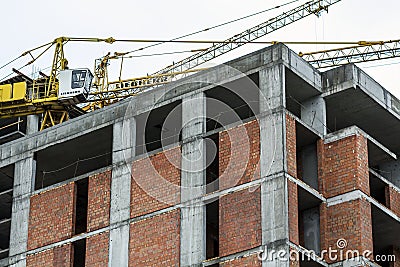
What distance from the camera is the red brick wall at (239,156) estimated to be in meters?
37.3

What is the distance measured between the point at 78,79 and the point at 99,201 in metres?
21.0

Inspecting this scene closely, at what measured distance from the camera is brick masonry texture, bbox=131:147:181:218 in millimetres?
39312

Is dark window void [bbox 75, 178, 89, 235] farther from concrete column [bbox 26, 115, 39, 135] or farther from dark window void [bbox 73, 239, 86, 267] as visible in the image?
concrete column [bbox 26, 115, 39, 135]

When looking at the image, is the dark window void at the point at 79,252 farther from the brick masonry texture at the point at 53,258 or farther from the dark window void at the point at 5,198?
the dark window void at the point at 5,198

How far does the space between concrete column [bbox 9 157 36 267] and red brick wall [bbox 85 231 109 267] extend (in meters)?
3.47

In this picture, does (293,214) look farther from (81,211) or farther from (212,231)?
(81,211)

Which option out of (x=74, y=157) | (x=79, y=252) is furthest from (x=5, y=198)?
(x=79, y=252)

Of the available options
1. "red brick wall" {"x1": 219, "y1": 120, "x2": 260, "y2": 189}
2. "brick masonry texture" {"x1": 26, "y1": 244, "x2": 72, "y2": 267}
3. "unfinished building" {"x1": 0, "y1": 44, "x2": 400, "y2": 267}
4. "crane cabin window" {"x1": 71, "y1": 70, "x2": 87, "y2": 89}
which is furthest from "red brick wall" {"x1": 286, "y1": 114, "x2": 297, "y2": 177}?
"crane cabin window" {"x1": 71, "y1": 70, "x2": 87, "y2": 89}

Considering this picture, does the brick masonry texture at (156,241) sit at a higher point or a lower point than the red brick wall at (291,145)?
lower

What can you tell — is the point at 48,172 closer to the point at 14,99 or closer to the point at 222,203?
the point at 222,203

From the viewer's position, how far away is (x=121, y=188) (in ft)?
135

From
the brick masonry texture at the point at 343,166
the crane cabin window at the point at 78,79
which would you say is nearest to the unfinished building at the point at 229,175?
the brick masonry texture at the point at 343,166

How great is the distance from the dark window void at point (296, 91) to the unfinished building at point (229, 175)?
56 millimetres

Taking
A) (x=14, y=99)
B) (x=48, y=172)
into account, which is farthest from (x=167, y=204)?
(x=14, y=99)
